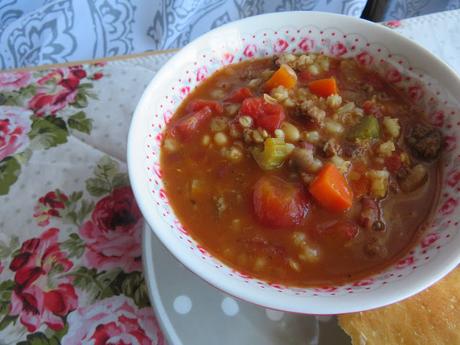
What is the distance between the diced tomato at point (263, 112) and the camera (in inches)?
64.3

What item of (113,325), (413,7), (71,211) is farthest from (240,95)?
(413,7)

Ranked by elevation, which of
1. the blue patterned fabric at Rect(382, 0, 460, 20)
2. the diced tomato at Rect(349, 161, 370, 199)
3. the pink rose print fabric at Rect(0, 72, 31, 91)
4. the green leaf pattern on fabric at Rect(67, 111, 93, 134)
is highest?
the diced tomato at Rect(349, 161, 370, 199)

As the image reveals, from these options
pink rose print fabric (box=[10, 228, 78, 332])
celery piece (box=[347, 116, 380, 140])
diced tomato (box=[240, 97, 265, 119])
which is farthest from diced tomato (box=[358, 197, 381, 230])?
pink rose print fabric (box=[10, 228, 78, 332])

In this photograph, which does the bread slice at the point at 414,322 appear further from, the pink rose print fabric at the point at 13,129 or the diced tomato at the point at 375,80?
the pink rose print fabric at the point at 13,129

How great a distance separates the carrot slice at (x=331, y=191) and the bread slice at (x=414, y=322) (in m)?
0.35

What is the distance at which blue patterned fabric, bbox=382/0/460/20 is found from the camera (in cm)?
344

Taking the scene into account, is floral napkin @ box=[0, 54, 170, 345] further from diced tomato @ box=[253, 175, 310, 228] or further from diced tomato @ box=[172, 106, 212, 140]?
diced tomato @ box=[253, 175, 310, 228]

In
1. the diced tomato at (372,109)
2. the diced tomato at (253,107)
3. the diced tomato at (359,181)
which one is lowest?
the diced tomato at (359,181)

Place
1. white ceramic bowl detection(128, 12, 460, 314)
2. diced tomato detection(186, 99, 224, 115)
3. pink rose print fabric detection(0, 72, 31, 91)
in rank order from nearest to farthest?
white ceramic bowl detection(128, 12, 460, 314) < diced tomato detection(186, 99, 224, 115) < pink rose print fabric detection(0, 72, 31, 91)

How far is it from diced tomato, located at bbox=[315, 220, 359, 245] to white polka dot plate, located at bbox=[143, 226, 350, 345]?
329 mm

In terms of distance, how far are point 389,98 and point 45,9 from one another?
2441mm

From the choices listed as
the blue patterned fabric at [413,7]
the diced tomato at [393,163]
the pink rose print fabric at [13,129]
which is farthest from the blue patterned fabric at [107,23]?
the diced tomato at [393,163]

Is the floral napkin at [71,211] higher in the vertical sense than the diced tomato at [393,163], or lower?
lower

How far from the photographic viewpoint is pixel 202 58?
1.73 metres
